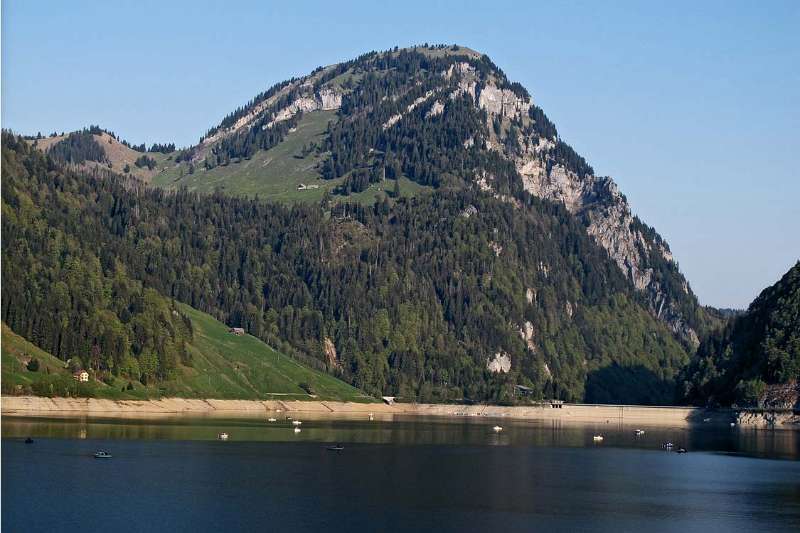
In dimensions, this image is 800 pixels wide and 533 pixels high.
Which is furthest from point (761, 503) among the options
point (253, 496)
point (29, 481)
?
point (29, 481)

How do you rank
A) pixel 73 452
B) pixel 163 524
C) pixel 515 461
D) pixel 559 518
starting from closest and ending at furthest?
pixel 163 524
pixel 559 518
pixel 73 452
pixel 515 461

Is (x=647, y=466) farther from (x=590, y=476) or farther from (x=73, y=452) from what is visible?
(x=73, y=452)

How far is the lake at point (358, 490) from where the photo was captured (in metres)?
112

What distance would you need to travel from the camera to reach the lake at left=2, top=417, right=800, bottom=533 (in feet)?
368

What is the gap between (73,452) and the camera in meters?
160

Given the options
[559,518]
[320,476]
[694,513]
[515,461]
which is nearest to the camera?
[559,518]

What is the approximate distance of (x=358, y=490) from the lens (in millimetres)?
134500

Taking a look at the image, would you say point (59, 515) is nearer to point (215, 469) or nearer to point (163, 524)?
point (163, 524)

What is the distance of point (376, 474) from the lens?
501 ft

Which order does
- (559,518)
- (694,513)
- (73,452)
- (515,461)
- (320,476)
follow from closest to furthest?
(559,518), (694,513), (320,476), (73,452), (515,461)

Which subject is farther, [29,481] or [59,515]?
[29,481]

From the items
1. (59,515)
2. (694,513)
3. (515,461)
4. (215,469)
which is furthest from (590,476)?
(59,515)

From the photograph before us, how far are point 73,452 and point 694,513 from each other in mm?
81151

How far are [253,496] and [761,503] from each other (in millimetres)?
57521
